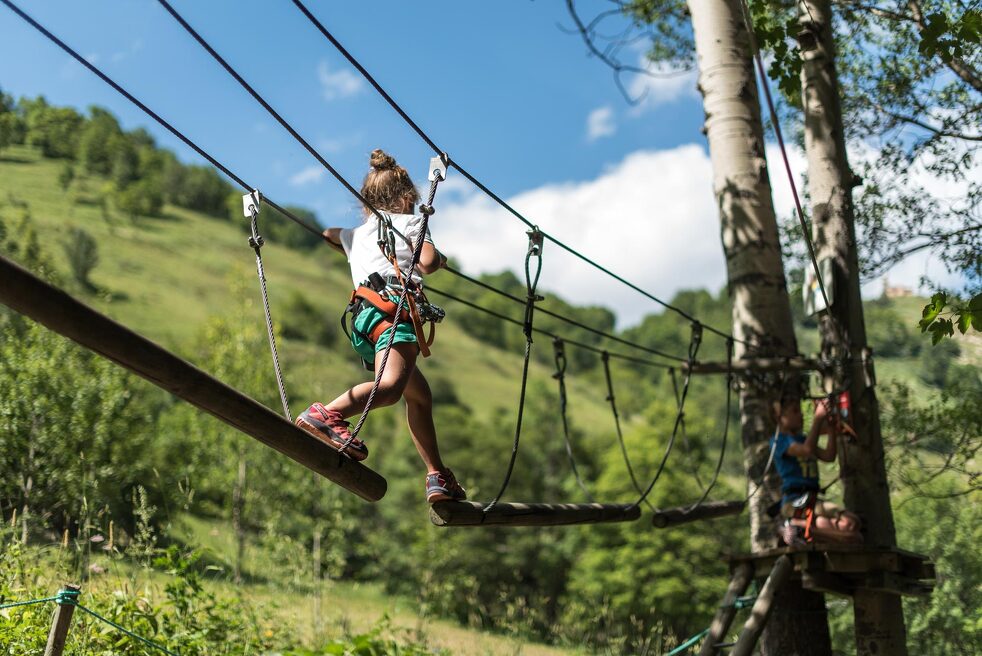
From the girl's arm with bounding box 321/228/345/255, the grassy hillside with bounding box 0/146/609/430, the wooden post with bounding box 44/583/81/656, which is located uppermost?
the grassy hillside with bounding box 0/146/609/430

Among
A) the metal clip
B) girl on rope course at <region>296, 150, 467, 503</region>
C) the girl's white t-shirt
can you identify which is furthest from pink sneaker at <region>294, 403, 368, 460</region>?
the metal clip

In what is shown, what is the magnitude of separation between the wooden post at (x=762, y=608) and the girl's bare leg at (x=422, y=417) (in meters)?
2.27

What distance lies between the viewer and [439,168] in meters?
3.50

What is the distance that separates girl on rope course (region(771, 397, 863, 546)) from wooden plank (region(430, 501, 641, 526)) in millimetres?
1093

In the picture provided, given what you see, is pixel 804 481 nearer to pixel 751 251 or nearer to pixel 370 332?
pixel 751 251

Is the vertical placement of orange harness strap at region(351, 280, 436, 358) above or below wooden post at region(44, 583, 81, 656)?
above

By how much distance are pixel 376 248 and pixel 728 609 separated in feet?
11.2

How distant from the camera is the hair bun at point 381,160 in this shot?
3.76 meters

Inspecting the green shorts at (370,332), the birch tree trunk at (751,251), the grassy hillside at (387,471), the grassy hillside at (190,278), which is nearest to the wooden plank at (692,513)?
the birch tree trunk at (751,251)

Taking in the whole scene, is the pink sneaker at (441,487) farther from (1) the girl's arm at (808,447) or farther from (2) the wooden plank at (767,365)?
(1) the girl's arm at (808,447)

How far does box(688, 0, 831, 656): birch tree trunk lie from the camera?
5441 millimetres

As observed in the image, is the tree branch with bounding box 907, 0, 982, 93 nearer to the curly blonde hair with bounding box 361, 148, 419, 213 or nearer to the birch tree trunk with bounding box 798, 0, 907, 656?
the birch tree trunk with bounding box 798, 0, 907, 656

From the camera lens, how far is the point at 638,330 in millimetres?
133250

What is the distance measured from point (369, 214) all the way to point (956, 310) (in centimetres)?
231
